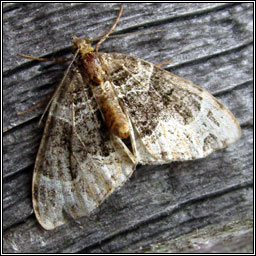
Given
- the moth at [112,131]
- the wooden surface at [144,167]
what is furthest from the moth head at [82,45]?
the wooden surface at [144,167]

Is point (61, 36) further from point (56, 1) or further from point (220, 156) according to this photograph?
point (220, 156)

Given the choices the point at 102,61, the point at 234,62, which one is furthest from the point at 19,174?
the point at 234,62

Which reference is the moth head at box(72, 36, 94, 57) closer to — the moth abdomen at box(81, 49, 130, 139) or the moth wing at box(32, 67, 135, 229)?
the moth abdomen at box(81, 49, 130, 139)

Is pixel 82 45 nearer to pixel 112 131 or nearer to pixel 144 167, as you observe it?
pixel 112 131

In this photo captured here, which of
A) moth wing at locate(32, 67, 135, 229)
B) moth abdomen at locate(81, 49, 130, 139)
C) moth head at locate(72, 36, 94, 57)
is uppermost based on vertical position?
moth head at locate(72, 36, 94, 57)

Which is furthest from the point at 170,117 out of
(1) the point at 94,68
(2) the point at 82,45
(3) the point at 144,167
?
(2) the point at 82,45

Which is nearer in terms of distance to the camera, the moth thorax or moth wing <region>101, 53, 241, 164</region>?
moth wing <region>101, 53, 241, 164</region>

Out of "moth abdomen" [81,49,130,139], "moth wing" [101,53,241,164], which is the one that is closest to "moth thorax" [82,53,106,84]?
"moth abdomen" [81,49,130,139]
